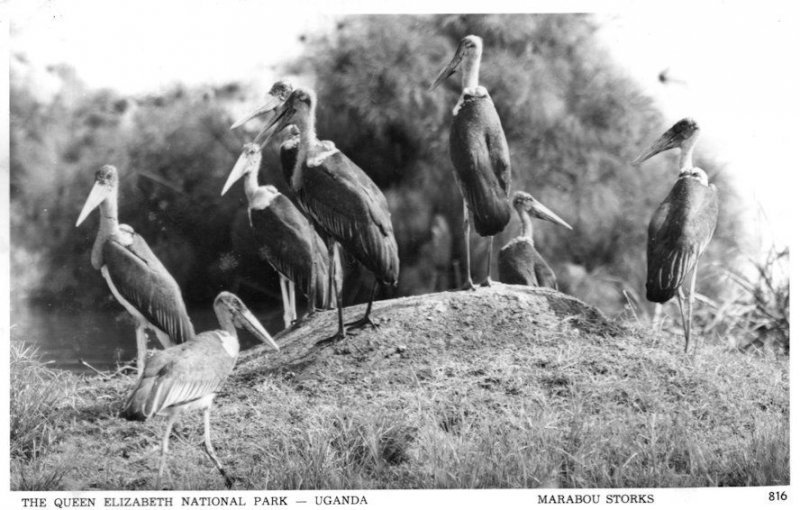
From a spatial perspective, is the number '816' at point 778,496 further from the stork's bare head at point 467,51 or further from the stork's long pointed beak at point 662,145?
the stork's bare head at point 467,51

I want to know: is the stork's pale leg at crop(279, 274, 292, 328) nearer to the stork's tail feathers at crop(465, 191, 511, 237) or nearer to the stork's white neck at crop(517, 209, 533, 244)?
the stork's tail feathers at crop(465, 191, 511, 237)

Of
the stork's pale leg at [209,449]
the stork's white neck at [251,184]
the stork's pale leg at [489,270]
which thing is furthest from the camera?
the stork's pale leg at [489,270]

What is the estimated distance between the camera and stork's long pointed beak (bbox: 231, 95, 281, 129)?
693cm

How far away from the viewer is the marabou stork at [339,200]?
666 centimetres

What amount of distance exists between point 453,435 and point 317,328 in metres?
1.18

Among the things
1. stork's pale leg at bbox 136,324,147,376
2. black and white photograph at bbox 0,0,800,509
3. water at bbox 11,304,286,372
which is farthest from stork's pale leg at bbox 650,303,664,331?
stork's pale leg at bbox 136,324,147,376

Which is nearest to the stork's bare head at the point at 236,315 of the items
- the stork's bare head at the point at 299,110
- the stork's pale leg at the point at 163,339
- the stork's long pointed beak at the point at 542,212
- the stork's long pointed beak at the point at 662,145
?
the stork's pale leg at the point at 163,339

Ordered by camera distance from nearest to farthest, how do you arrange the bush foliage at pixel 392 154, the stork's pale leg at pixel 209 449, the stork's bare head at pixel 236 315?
the stork's pale leg at pixel 209 449
the stork's bare head at pixel 236 315
the bush foliage at pixel 392 154

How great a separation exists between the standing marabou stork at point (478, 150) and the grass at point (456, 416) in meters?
0.54

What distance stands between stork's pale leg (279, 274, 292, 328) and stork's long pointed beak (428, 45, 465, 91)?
5.05 feet

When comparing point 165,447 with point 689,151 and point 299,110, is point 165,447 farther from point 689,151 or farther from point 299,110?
point 689,151

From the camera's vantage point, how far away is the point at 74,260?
688 cm

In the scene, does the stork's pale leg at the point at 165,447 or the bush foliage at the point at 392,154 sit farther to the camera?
the bush foliage at the point at 392,154

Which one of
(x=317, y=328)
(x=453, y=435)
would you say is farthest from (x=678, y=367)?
(x=317, y=328)
